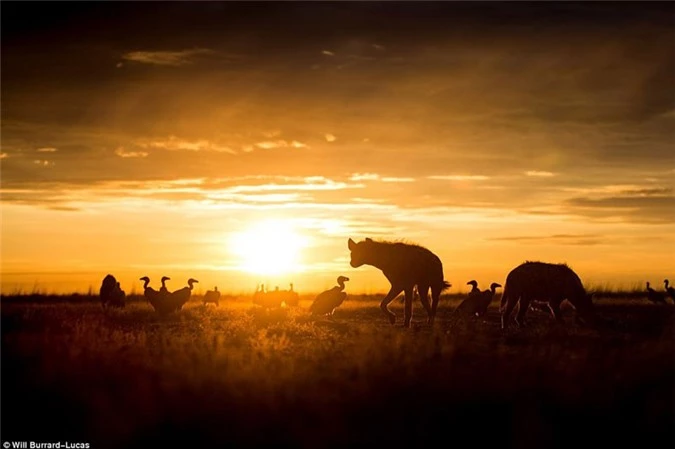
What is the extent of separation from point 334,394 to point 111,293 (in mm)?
21391

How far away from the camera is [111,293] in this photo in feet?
102

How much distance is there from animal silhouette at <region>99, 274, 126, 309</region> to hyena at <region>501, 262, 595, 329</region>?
49.7 feet

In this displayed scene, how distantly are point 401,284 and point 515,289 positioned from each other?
11.4 feet

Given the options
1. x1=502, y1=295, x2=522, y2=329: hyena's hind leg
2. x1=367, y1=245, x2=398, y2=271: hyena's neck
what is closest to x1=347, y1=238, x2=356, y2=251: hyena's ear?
x1=367, y1=245, x2=398, y2=271: hyena's neck

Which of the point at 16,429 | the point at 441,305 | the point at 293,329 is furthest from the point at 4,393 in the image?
the point at 441,305

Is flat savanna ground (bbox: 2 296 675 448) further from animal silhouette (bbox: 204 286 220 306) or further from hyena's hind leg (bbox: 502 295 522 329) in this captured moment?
animal silhouette (bbox: 204 286 220 306)

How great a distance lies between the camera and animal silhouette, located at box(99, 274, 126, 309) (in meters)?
30.6

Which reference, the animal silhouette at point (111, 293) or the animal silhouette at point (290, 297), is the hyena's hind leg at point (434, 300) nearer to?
the animal silhouette at point (290, 297)

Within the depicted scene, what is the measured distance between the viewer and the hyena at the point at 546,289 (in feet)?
76.3

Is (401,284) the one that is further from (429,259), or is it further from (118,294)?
(118,294)

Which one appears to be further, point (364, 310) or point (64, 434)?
point (364, 310)

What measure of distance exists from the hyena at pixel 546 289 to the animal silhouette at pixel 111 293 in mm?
15162

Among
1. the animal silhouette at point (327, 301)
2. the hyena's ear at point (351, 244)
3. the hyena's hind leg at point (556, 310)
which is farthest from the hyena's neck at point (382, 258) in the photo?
the hyena's hind leg at point (556, 310)

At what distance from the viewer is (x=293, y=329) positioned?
21625mm
